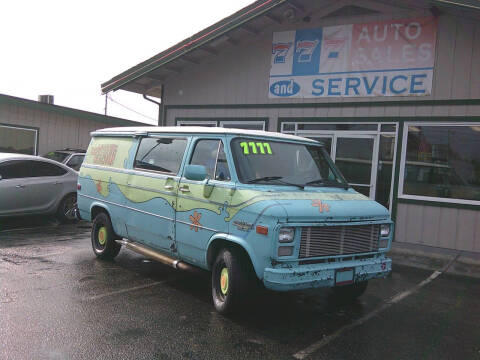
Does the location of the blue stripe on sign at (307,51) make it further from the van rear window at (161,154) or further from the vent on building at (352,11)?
the van rear window at (161,154)

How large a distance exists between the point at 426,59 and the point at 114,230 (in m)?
6.99

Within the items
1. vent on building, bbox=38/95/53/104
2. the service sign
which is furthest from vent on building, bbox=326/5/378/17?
vent on building, bbox=38/95/53/104

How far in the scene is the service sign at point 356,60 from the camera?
936cm

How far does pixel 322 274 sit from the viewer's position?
181 inches

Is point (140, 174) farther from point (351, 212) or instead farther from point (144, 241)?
point (351, 212)

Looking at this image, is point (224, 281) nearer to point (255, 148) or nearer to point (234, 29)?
point (255, 148)

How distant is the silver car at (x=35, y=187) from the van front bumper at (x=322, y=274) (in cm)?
744

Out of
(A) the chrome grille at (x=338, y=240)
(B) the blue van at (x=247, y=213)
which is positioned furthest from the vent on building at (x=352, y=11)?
(A) the chrome grille at (x=338, y=240)

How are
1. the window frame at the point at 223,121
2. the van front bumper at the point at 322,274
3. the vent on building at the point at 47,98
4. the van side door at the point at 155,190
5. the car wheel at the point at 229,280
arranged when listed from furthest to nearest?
the vent on building at the point at 47,98, the window frame at the point at 223,121, the van side door at the point at 155,190, the car wheel at the point at 229,280, the van front bumper at the point at 322,274

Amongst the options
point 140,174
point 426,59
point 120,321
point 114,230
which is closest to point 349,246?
point 120,321

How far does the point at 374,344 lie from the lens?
14.3 ft

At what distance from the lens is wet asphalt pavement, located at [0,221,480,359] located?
4062mm

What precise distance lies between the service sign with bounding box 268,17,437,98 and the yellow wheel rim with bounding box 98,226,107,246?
5.63 m

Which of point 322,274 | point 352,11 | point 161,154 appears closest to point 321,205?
point 322,274
